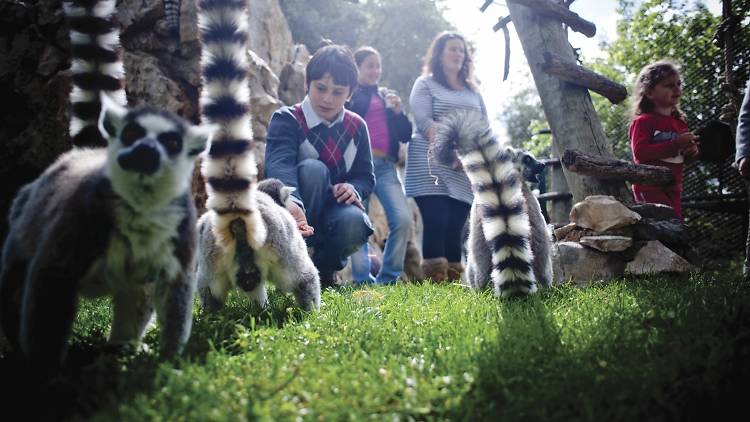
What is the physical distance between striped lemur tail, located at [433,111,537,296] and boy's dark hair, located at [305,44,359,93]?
983 millimetres

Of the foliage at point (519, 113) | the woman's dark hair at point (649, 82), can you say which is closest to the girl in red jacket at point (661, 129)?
the woman's dark hair at point (649, 82)

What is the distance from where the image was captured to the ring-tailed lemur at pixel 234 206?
2533 mm

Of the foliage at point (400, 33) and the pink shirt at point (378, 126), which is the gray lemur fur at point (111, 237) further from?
the foliage at point (400, 33)

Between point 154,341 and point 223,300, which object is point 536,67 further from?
point 154,341

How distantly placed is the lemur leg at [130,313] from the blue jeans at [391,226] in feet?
10.6

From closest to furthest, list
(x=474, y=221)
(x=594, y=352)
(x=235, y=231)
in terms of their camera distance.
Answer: (x=594, y=352)
(x=235, y=231)
(x=474, y=221)

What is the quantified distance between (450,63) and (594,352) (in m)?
3.90

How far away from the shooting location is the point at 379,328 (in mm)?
2590

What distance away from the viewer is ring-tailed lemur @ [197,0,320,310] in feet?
8.31

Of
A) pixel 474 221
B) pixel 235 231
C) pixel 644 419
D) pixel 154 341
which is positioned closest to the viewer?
pixel 644 419

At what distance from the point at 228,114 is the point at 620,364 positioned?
2192 millimetres

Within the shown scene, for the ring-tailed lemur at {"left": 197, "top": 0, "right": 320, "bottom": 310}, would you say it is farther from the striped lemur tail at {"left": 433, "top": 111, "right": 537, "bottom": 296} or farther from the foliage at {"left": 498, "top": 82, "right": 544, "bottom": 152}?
the foliage at {"left": 498, "top": 82, "right": 544, "bottom": 152}

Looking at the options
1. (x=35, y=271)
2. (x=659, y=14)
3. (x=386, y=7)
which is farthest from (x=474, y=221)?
(x=386, y=7)

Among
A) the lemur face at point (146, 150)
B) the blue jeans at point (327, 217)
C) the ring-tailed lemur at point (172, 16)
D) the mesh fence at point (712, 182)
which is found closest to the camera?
the lemur face at point (146, 150)
